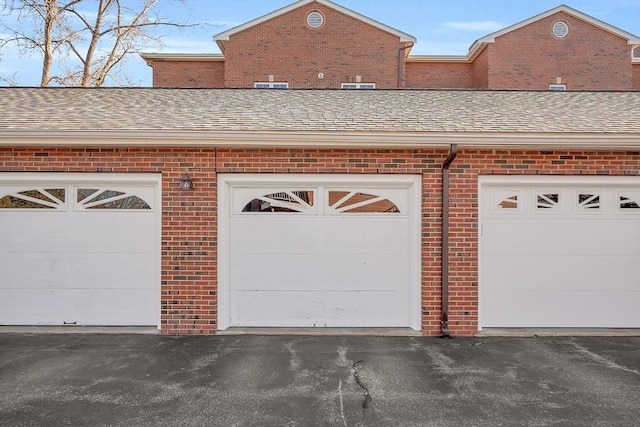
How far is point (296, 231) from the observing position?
696 cm

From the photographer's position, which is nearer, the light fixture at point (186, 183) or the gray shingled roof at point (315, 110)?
the light fixture at point (186, 183)

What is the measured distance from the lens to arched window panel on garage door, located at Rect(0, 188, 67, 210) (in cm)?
690

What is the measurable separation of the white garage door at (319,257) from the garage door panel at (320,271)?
1 centimetres

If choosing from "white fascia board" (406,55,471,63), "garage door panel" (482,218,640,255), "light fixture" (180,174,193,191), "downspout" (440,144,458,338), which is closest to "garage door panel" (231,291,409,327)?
"downspout" (440,144,458,338)

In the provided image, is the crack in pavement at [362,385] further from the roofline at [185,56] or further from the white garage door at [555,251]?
the roofline at [185,56]

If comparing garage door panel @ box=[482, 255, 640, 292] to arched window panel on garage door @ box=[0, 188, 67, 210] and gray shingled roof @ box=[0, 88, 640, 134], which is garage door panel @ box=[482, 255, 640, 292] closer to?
gray shingled roof @ box=[0, 88, 640, 134]

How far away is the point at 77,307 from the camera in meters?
6.93

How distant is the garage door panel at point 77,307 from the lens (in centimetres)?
691

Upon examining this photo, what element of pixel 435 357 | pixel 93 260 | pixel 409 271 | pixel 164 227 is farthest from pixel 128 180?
pixel 435 357

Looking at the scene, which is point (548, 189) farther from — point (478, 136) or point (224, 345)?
point (224, 345)

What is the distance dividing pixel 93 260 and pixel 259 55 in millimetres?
15091

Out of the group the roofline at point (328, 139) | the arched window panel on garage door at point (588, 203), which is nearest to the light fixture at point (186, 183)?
the roofline at point (328, 139)

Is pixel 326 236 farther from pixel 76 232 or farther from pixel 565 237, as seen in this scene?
pixel 76 232

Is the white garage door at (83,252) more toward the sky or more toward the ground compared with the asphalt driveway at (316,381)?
more toward the sky
